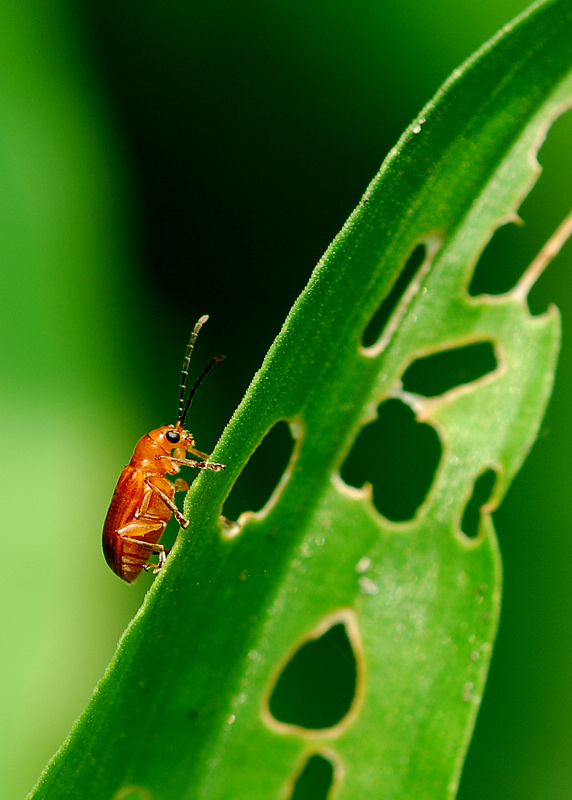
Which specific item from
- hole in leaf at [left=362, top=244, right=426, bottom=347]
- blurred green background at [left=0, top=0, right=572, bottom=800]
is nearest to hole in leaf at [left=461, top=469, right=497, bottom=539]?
blurred green background at [left=0, top=0, right=572, bottom=800]

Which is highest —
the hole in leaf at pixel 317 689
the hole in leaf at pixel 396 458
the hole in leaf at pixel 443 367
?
the hole in leaf at pixel 443 367

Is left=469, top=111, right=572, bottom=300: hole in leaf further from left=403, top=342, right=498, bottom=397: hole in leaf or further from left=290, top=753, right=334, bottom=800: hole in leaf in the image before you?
left=290, top=753, right=334, bottom=800: hole in leaf

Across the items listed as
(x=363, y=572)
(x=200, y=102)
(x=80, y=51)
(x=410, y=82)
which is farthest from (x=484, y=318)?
(x=80, y=51)

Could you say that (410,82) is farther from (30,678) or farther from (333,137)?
(30,678)

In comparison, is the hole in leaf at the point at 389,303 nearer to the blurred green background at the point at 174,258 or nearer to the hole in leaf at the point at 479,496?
the blurred green background at the point at 174,258

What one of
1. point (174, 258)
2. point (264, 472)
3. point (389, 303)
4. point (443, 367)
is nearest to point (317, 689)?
point (264, 472)

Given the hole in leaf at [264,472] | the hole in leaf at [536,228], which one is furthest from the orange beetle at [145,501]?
the hole in leaf at [536,228]
